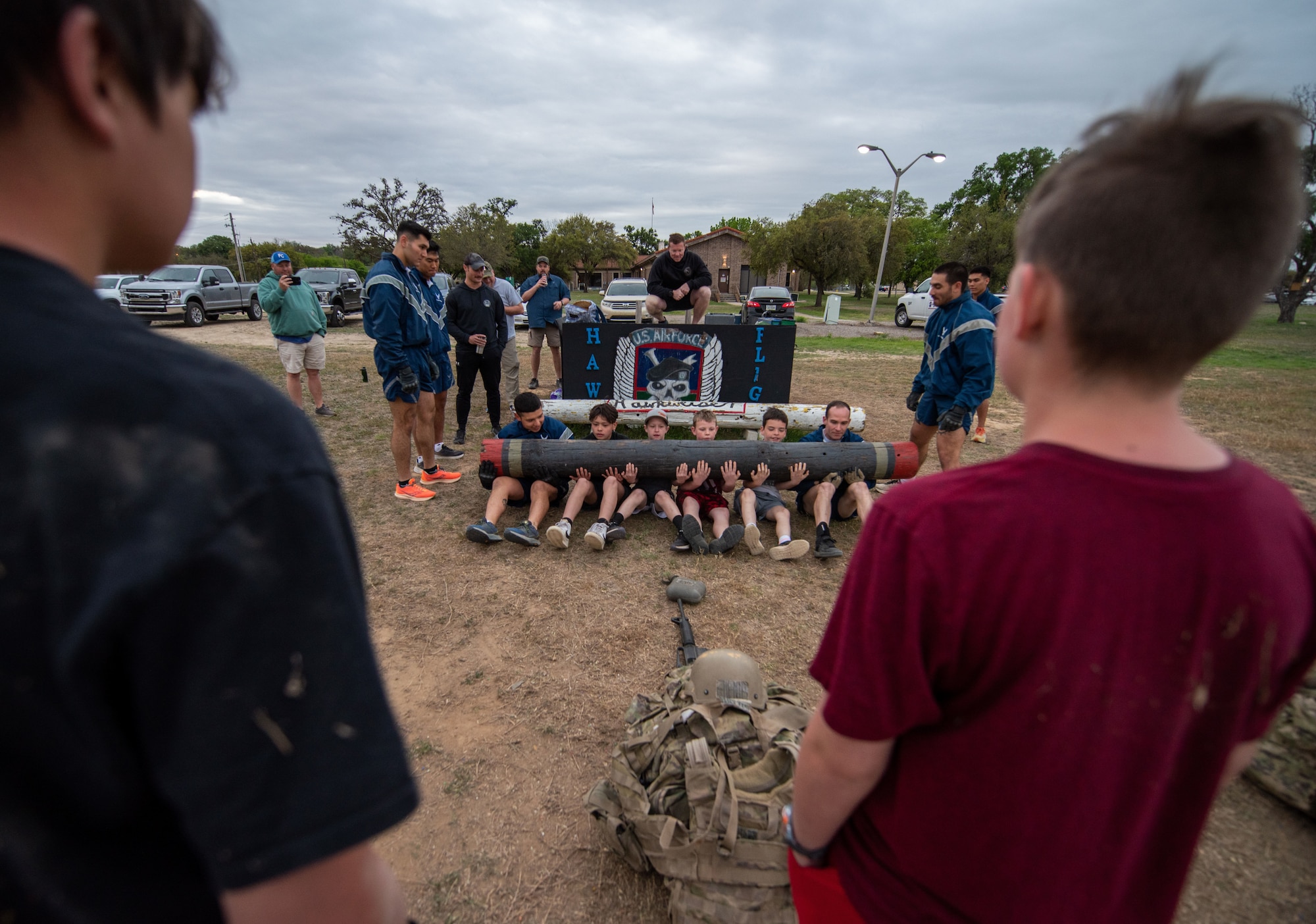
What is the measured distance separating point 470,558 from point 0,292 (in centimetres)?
433

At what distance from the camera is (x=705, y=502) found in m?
5.34

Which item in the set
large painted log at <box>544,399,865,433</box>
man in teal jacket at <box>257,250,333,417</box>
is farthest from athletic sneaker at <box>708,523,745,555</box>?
man in teal jacket at <box>257,250,333,417</box>

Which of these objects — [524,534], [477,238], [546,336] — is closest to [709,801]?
[524,534]

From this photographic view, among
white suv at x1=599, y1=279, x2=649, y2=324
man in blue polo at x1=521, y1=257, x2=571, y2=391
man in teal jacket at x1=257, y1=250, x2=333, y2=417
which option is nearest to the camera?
man in teal jacket at x1=257, y1=250, x2=333, y2=417

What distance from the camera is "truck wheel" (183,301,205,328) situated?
17.2 m

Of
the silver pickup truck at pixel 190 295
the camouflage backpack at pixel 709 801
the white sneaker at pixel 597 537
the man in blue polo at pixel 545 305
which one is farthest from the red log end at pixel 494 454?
the silver pickup truck at pixel 190 295

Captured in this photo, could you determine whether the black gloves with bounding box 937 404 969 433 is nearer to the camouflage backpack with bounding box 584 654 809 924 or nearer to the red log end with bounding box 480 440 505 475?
the camouflage backpack with bounding box 584 654 809 924

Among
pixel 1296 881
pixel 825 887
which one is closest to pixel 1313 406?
pixel 1296 881

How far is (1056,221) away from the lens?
2.77ft

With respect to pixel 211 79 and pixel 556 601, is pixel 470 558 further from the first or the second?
pixel 211 79

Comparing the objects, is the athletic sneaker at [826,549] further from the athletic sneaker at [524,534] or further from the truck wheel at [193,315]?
the truck wheel at [193,315]

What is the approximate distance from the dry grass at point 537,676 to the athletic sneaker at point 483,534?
10cm

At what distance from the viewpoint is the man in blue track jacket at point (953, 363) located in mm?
5250

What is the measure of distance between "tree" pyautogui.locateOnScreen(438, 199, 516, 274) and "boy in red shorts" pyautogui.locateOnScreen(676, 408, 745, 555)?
44.7m
